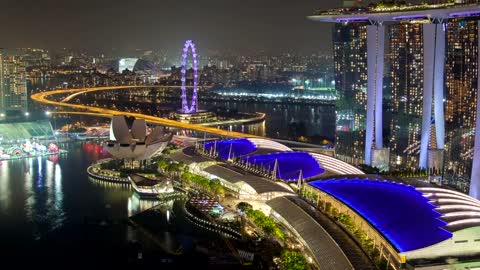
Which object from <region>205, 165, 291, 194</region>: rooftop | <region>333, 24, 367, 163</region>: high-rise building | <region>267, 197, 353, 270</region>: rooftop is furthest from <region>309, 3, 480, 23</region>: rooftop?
<region>267, 197, 353, 270</region>: rooftop

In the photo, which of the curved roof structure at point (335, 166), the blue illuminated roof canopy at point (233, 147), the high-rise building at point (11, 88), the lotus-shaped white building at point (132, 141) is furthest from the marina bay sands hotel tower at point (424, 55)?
the high-rise building at point (11, 88)

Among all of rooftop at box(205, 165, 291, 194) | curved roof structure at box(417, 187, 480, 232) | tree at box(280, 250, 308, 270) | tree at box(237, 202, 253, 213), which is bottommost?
tree at box(280, 250, 308, 270)

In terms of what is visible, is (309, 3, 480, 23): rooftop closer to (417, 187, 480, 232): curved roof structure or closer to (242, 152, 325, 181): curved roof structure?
(242, 152, 325, 181): curved roof structure

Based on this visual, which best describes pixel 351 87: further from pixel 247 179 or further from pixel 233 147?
pixel 247 179

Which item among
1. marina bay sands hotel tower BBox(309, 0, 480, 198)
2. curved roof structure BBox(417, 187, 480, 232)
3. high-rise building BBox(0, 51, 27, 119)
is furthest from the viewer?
high-rise building BBox(0, 51, 27, 119)

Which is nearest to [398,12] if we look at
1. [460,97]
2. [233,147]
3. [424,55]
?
[424,55]

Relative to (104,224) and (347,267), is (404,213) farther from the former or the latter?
(104,224)
